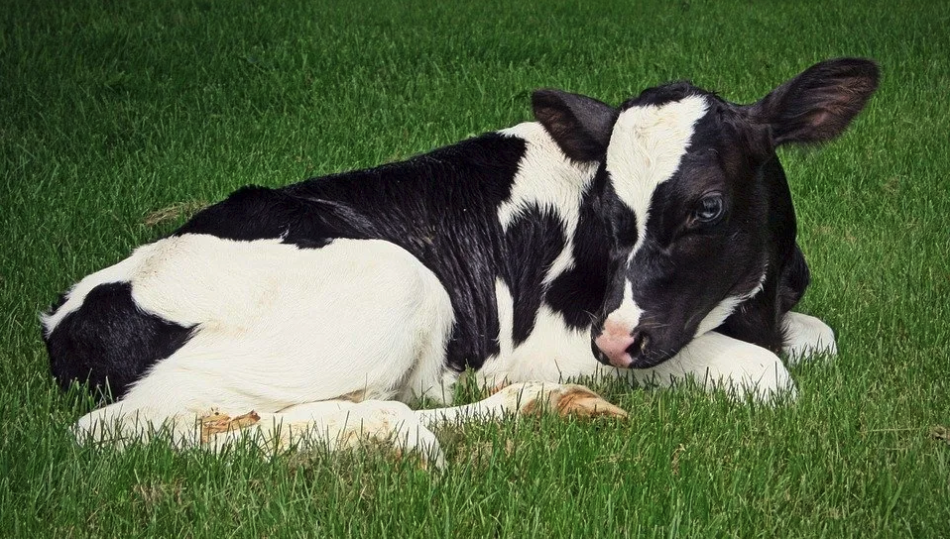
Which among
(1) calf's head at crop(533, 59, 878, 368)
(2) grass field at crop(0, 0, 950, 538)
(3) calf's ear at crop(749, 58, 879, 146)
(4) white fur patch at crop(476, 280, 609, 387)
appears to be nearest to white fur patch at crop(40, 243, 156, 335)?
(2) grass field at crop(0, 0, 950, 538)

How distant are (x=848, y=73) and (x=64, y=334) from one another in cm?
331

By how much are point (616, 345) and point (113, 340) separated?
1.89 metres

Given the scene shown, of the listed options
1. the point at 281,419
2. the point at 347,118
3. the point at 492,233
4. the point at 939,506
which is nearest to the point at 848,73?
the point at 492,233

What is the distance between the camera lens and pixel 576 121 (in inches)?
201

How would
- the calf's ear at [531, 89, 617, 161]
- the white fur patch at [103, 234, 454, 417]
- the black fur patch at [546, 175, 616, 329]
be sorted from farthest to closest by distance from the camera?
the calf's ear at [531, 89, 617, 161] → the black fur patch at [546, 175, 616, 329] → the white fur patch at [103, 234, 454, 417]

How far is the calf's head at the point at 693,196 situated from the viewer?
14.8 ft

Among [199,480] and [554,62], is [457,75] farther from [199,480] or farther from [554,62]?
[199,480]

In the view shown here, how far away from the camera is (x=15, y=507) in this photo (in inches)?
141

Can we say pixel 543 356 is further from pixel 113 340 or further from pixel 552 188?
pixel 113 340

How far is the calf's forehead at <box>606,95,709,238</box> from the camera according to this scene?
4.57 meters

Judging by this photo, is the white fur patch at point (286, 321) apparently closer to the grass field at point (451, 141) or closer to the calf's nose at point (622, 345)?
the grass field at point (451, 141)

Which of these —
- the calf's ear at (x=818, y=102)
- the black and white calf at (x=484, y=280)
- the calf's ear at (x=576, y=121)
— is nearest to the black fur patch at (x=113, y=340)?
the black and white calf at (x=484, y=280)

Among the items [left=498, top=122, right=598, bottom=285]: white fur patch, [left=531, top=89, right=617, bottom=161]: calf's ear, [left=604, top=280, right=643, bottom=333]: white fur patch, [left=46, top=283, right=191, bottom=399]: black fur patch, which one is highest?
[left=531, top=89, right=617, bottom=161]: calf's ear

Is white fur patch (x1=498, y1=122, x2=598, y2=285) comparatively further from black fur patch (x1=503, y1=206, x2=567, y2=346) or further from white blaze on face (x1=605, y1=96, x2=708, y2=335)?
white blaze on face (x1=605, y1=96, x2=708, y2=335)
